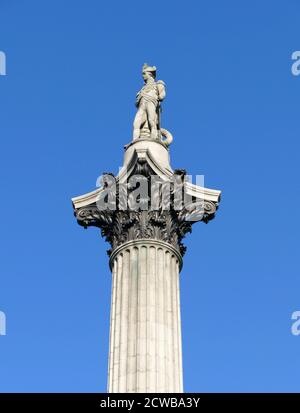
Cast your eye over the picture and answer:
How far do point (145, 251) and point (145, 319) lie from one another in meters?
2.76

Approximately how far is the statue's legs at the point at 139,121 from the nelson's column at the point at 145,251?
77 cm

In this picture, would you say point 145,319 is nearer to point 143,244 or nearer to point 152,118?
point 143,244

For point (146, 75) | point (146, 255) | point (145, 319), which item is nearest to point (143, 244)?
point (146, 255)

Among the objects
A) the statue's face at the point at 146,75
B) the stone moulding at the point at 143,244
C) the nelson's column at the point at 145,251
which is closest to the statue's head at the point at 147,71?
the statue's face at the point at 146,75

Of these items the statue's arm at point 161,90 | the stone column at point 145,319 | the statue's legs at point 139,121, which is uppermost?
the statue's arm at point 161,90

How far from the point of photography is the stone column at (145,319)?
2808 centimetres

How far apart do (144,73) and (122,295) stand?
11.0 meters

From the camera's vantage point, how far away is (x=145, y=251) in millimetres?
31172

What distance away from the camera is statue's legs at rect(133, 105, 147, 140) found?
3569 cm

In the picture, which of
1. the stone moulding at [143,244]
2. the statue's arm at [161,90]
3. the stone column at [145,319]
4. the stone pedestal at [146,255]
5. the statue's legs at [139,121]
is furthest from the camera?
the statue's arm at [161,90]

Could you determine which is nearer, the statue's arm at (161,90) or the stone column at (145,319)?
the stone column at (145,319)

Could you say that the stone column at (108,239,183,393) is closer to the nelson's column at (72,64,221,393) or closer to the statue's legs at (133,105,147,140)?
the nelson's column at (72,64,221,393)

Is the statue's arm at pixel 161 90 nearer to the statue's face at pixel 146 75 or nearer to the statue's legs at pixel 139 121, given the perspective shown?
the statue's face at pixel 146 75
